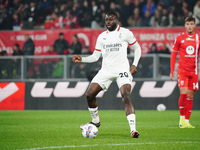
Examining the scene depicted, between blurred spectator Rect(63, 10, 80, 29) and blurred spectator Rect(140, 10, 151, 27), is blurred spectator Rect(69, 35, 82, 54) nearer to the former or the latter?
blurred spectator Rect(63, 10, 80, 29)

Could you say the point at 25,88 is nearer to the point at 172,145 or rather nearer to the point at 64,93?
the point at 64,93

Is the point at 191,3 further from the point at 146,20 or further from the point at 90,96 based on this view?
the point at 90,96

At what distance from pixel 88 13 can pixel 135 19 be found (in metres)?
2.23

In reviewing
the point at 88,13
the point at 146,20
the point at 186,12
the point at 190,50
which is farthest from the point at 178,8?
the point at 190,50

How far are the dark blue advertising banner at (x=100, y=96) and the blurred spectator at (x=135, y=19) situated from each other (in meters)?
4.09

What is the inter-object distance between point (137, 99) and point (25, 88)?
415 cm

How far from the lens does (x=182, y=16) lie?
19.5 meters

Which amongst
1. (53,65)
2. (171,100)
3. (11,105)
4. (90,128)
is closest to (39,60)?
(53,65)

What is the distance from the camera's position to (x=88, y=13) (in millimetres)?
21141

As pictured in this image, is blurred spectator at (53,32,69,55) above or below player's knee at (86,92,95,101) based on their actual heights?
below

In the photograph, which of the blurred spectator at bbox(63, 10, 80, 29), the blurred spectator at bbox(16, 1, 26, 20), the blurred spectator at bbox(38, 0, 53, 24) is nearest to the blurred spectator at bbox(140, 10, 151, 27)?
the blurred spectator at bbox(63, 10, 80, 29)

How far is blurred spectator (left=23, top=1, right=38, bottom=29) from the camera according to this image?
21747mm

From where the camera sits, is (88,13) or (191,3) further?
(88,13)

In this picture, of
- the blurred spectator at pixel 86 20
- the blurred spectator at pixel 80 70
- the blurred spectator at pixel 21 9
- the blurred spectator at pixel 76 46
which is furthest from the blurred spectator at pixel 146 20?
the blurred spectator at pixel 21 9
